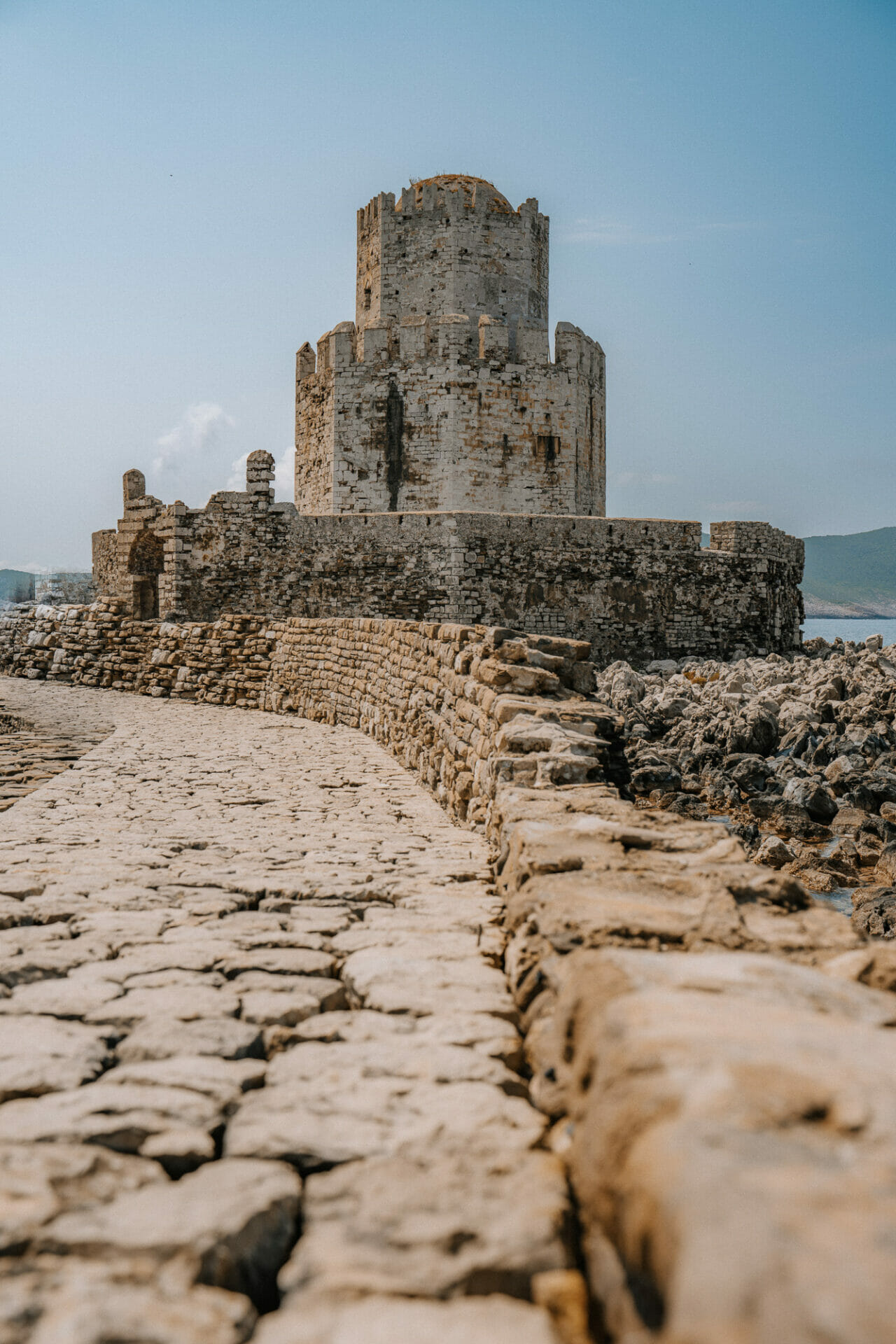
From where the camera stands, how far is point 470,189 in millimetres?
25609

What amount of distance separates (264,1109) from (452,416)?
2231 centimetres

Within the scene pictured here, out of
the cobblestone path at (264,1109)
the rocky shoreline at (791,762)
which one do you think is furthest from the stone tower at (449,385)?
the cobblestone path at (264,1109)

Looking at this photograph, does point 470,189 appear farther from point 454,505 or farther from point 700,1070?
point 700,1070

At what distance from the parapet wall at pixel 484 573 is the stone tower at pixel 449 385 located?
15.5 ft

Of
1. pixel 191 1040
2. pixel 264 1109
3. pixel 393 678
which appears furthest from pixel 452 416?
pixel 264 1109

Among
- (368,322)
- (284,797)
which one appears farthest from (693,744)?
(368,322)

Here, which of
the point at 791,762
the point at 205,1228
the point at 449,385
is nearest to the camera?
the point at 205,1228

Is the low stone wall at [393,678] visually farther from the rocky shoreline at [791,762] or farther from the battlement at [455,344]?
the battlement at [455,344]

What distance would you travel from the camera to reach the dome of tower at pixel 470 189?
25281mm

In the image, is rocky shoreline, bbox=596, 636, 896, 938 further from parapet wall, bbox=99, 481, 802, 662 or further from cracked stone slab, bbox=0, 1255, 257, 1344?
cracked stone slab, bbox=0, 1255, 257, 1344

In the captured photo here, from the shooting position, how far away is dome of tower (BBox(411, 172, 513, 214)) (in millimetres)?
25281

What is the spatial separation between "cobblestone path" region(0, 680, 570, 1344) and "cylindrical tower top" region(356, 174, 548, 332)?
23346 millimetres

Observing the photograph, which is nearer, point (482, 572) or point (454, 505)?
point (482, 572)

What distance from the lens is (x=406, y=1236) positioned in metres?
1.51
